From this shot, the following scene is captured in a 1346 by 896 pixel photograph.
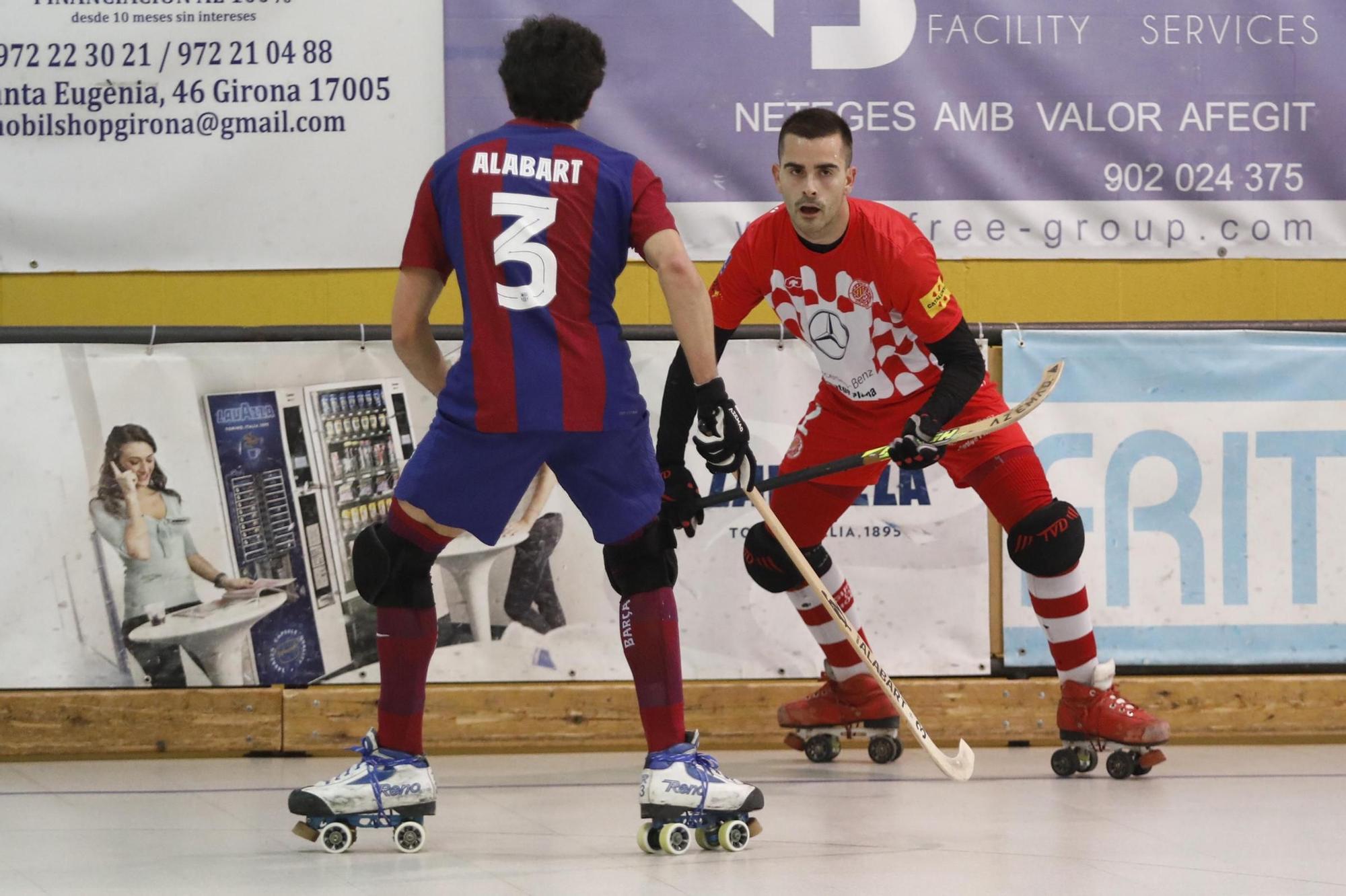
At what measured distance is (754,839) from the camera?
3381 millimetres

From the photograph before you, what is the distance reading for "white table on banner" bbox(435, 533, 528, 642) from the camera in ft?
15.0

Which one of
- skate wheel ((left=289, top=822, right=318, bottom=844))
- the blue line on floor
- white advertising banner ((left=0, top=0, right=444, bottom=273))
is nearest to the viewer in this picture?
skate wheel ((left=289, top=822, right=318, bottom=844))

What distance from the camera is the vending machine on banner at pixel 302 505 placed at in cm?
450

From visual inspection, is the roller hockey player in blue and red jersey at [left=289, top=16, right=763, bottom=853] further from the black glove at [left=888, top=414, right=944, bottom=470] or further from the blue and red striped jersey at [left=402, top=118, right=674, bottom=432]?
the black glove at [left=888, top=414, right=944, bottom=470]

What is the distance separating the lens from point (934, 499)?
4.68 meters

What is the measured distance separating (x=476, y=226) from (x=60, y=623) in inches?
80.3

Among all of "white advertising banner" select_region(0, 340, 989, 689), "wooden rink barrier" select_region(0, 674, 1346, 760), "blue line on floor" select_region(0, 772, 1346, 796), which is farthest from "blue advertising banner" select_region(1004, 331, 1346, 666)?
"blue line on floor" select_region(0, 772, 1346, 796)

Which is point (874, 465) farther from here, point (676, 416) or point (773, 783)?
point (773, 783)

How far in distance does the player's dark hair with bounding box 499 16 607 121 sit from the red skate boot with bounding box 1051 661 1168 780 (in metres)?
2.05

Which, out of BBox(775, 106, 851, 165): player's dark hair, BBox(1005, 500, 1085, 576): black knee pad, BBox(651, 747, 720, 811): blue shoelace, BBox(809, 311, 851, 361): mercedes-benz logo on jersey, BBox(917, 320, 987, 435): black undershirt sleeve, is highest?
BBox(775, 106, 851, 165): player's dark hair

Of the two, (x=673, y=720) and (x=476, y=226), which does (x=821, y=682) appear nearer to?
(x=673, y=720)

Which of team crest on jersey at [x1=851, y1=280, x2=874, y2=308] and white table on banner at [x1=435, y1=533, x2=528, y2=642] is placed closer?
team crest on jersey at [x1=851, y1=280, x2=874, y2=308]

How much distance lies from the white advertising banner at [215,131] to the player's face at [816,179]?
5.46 ft

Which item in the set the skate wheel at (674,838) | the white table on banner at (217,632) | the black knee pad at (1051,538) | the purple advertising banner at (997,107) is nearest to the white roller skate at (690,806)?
the skate wheel at (674,838)
